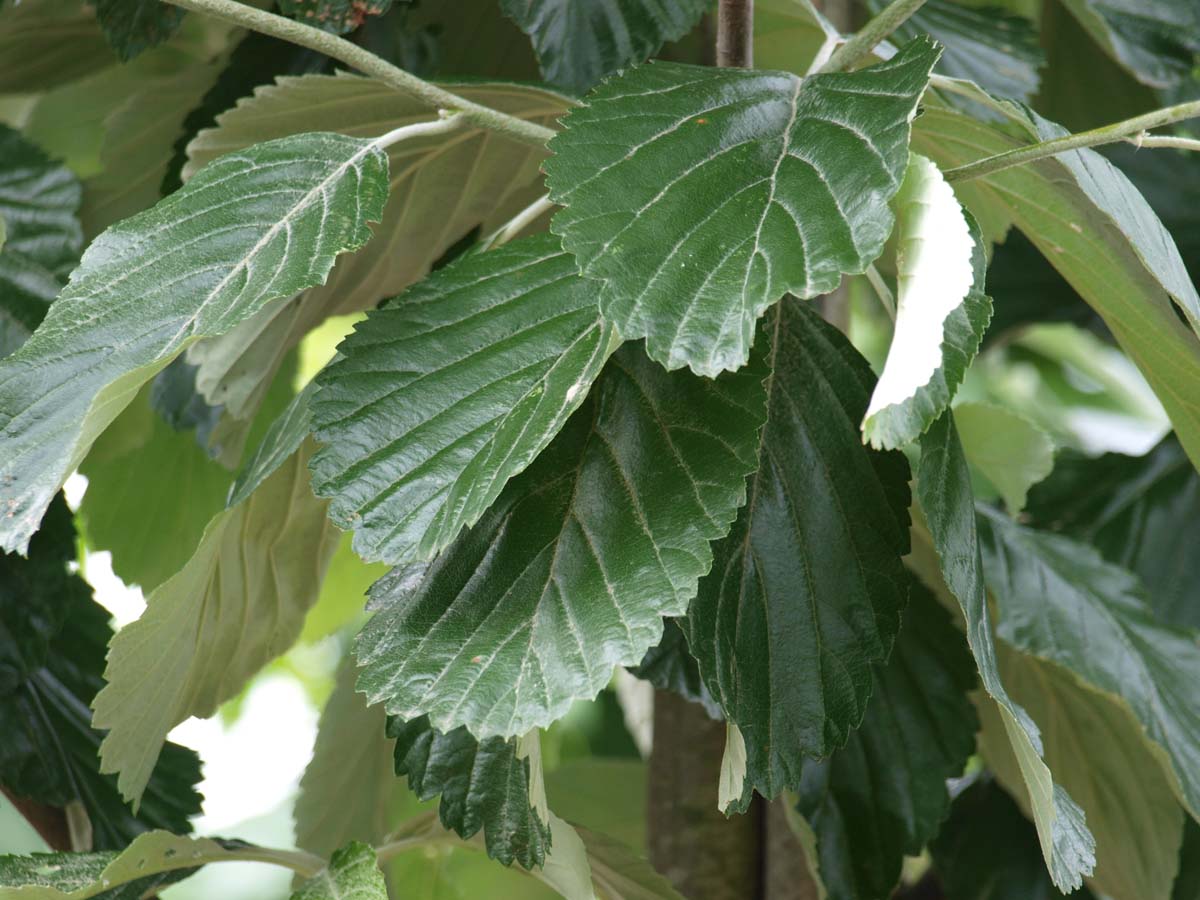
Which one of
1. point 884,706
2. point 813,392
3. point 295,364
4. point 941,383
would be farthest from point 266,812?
point 941,383

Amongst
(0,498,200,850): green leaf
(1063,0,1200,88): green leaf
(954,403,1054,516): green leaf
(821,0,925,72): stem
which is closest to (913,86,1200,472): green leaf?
(821,0,925,72): stem

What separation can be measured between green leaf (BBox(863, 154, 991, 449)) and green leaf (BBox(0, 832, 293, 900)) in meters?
0.28

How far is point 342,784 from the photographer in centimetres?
59

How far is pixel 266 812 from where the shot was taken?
1.42 metres

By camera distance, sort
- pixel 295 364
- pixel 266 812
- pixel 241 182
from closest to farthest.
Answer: pixel 241 182, pixel 295 364, pixel 266 812

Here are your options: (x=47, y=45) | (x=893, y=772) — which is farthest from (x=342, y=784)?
(x=47, y=45)

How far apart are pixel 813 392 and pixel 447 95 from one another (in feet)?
0.49

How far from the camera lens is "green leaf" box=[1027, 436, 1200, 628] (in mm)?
693

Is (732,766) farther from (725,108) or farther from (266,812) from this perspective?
(266,812)

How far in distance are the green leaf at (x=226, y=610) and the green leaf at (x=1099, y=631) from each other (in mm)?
275

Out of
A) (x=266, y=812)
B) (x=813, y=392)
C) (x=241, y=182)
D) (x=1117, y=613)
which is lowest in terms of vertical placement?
(x=266, y=812)

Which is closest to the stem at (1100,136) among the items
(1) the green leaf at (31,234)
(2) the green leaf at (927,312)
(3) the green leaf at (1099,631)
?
(2) the green leaf at (927,312)

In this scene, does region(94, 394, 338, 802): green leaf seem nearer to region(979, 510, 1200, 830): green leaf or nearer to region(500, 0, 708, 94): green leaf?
region(500, 0, 708, 94): green leaf

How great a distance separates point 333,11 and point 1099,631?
1.23 feet
